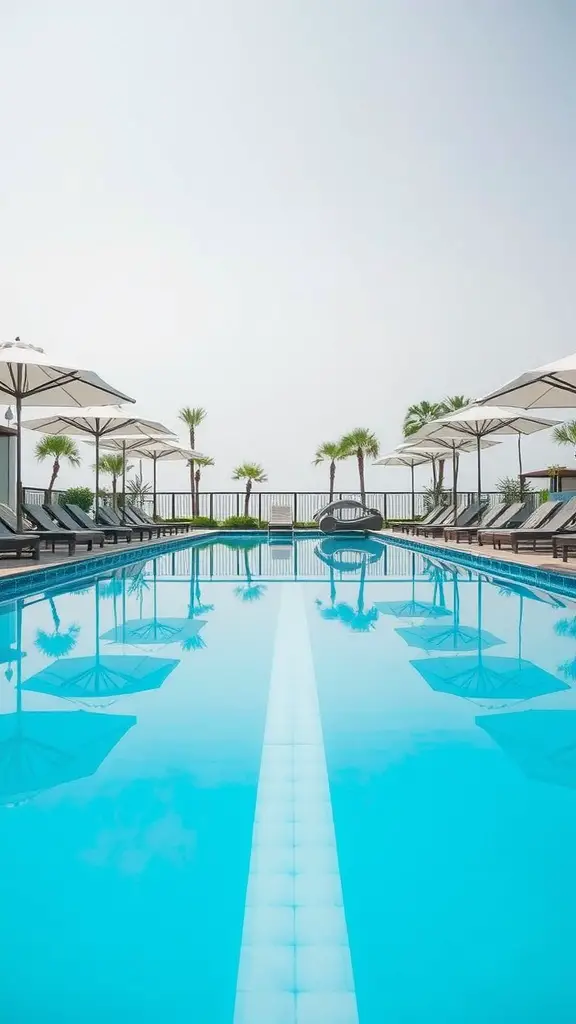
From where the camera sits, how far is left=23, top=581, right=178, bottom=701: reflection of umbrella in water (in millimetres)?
3834

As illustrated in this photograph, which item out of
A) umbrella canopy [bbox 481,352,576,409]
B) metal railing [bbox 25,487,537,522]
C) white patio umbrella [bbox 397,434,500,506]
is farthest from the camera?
metal railing [bbox 25,487,537,522]

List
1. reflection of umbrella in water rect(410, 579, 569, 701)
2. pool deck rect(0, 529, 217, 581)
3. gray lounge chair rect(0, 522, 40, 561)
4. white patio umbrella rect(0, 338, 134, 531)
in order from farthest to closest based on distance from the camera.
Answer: white patio umbrella rect(0, 338, 134, 531)
gray lounge chair rect(0, 522, 40, 561)
pool deck rect(0, 529, 217, 581)
reflection of umbrella in water rect(410, 579, 569, 701)

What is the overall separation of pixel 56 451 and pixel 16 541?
22.9 m

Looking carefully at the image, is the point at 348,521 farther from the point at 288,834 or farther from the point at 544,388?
the point at 288,834

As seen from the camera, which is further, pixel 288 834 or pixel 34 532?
pixel 34 532

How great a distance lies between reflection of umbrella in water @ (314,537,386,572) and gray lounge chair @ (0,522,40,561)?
158 inches

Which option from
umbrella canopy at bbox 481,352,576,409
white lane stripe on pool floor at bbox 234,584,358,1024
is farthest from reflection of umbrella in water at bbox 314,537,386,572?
white lane stripe on pool floor at bbox 234,584,358,1024

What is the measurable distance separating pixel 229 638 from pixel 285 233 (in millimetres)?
13197

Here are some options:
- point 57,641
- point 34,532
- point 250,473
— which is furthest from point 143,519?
point 57,641

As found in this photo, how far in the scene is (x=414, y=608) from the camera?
687 cm

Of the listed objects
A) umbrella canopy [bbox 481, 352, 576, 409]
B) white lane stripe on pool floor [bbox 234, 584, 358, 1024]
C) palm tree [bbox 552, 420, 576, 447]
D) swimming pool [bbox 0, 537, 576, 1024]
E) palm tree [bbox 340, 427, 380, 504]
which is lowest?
white lane stripe on pool floor [bbox 234, 584, 358, 1024]

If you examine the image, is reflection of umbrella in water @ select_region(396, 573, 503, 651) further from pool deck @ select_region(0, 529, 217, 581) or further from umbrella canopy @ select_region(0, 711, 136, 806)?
pool deck @ select_region(0, 529, 217, 581)

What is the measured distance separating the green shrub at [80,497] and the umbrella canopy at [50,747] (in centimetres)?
1523

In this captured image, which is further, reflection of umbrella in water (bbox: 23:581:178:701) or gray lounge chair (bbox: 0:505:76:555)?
gray lounge chair (bbox: 0:505:76:555)
